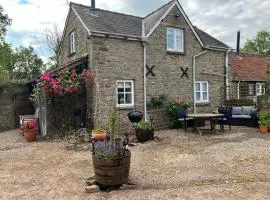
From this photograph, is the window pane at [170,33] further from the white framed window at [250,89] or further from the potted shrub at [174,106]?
the white framed window at [250,89]

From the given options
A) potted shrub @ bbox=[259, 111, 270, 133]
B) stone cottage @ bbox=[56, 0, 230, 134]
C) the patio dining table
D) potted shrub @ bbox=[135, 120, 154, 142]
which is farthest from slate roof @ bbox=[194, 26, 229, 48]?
potted shrub @ bbox=[135, 120, 154, 142]

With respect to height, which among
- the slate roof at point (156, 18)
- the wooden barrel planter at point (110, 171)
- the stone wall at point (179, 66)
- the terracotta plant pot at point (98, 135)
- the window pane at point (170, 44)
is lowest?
the wooden barrel planter at point (110, 171)

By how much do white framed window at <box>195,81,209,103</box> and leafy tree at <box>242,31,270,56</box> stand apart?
1510 inches

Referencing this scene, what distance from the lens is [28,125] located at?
1245 centimetres

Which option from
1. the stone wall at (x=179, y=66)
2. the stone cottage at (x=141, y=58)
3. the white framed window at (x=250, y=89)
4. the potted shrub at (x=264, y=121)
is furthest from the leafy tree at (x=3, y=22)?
the potted shrub at (x=264, y=121)

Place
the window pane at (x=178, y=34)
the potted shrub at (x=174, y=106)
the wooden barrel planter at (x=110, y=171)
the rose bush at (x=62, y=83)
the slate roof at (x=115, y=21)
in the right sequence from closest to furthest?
the wooden barrel planter at (x=110, y=171)
the rose bush at (x=62, y=83)
the slate roof at (x=115, y=21)
the potted shrub at (x=174, y=106)
the window pane at (x=178, y=34)

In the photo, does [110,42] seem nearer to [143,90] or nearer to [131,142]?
[143,90]

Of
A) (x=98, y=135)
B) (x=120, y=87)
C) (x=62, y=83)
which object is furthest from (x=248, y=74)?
(x=98, y=135)

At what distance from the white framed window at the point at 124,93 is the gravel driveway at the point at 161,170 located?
322cm

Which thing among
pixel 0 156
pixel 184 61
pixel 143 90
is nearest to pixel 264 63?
pixel 184 61

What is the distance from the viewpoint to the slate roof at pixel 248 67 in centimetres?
2094

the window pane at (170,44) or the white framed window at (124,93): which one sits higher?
the window pane at (170,44)

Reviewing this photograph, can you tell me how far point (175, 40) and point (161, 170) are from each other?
10.1 metres

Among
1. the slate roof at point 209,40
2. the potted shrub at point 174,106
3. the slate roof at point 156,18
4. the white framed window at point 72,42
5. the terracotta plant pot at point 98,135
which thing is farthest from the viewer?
the slate roof at point 209,40
